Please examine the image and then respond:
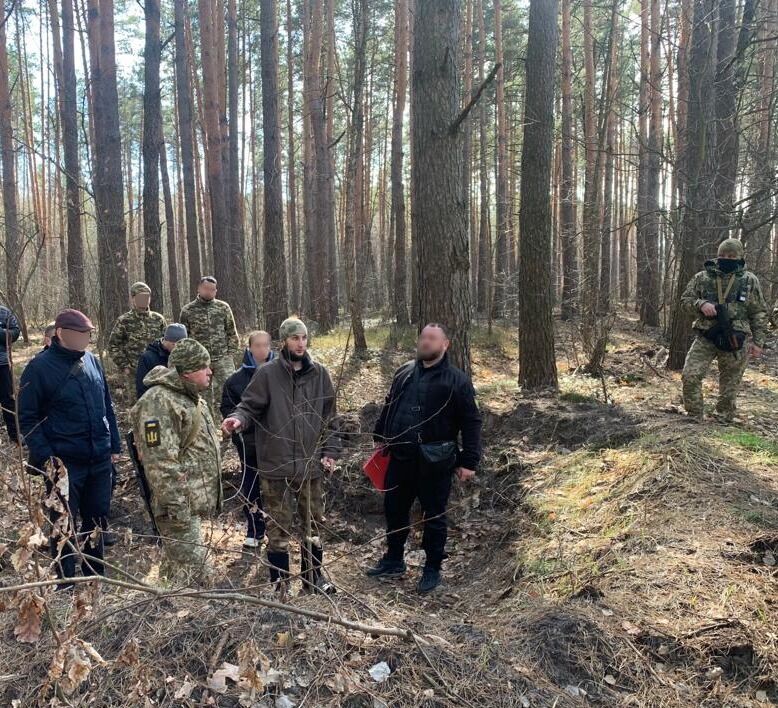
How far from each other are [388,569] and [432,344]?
1887 millimetres

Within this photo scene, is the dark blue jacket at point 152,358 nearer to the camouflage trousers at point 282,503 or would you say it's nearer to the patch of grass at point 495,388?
the camouflage trousers at point 282,503

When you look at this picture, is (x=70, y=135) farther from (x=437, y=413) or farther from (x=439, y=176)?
(x=437, y=413)

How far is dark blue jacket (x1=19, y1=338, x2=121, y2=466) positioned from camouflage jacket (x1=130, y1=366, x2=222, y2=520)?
75 centimetres

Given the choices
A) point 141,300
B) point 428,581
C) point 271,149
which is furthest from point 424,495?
point 271,149

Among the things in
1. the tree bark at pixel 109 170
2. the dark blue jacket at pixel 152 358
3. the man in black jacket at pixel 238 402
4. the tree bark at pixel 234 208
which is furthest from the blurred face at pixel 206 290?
the tree bark at pixel 234 208

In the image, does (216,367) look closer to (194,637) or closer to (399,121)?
(194,637)

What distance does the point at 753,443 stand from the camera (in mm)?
5535

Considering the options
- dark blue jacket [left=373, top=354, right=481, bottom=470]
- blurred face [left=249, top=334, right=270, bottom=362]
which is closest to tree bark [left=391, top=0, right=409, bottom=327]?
blurred face [left=249, top=334, right=270, bottom=362]

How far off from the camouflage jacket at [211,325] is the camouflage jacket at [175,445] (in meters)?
3.99

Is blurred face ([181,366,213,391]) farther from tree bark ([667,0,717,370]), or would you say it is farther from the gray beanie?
tree bark ([667,0,717,370])

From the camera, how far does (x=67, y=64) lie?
15070 mm

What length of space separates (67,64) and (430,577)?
16.6m

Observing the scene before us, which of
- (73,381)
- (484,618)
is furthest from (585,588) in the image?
(73,381)

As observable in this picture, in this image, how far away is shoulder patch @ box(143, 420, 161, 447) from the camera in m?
3.62
